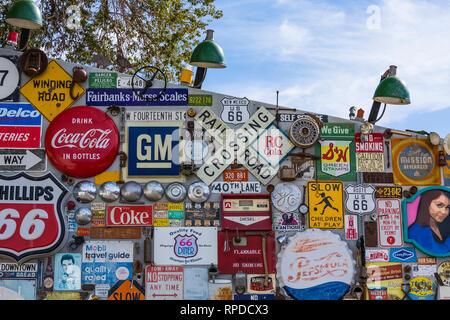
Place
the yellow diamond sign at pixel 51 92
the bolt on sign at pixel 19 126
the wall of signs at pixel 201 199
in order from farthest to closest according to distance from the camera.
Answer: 1. the yellow diamond sign at pixel 51 92
2. the bolt on sign at pixel 19 126
3. the wall of signs at pixel 201 199

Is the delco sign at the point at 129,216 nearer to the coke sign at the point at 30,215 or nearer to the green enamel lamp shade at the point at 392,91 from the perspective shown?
the coke sign at the point at 30,215

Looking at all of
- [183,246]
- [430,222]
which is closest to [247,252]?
[183,246]

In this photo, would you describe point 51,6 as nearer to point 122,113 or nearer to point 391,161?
point 122,113

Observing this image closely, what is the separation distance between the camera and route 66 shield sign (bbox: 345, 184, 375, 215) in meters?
9.04

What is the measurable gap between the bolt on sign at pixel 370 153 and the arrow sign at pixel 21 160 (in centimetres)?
509

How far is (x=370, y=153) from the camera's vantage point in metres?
9.22

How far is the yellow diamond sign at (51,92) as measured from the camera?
9172mm

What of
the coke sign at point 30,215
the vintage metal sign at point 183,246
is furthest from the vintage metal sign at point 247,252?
the coke sign at point 30,215

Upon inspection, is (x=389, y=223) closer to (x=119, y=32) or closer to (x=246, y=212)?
(x=246, y=212)

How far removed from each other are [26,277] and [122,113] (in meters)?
2.98

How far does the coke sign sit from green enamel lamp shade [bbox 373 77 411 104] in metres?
5.31

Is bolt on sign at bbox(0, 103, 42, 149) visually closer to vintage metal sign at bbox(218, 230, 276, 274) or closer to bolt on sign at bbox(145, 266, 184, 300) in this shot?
bolt on sign at bbox(145, 266, 184, 300)

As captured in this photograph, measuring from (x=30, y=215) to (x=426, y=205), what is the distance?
632cm

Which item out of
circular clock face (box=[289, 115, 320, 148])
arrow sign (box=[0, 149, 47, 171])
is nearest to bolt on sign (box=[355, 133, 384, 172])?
circular clock face (box=[289, 115, 320, 148])
